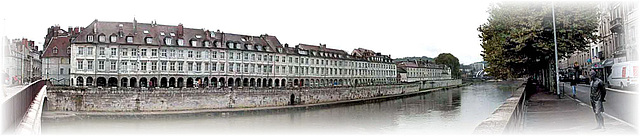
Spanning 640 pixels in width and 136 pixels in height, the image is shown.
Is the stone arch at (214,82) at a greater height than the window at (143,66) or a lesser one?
lesser

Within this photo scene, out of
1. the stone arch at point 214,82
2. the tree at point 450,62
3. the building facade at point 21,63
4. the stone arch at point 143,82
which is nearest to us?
the building facade at point 21,63

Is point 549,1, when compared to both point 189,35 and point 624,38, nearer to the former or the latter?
point 624,38

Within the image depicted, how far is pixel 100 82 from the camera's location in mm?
44719

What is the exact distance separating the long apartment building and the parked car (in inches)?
1556

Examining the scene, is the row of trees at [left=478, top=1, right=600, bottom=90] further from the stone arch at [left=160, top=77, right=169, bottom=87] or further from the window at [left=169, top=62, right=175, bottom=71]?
the stone arch at [left=160, top=77, right=169, bottom=87]

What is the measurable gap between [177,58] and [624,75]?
1692 inches

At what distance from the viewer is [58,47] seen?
49125mm

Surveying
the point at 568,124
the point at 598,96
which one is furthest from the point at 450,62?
the point at 598,96

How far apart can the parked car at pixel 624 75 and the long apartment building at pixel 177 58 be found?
39533mm

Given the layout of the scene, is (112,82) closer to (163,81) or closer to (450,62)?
(163,81)

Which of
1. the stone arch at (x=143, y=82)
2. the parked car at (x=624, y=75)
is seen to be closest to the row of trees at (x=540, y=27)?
the parked car at (x=624, y=75)

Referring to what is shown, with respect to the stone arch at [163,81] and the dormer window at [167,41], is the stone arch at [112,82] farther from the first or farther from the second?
the dormer window at [167,41]

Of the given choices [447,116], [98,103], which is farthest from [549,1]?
[98,103]

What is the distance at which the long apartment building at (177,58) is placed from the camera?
43438 mm
